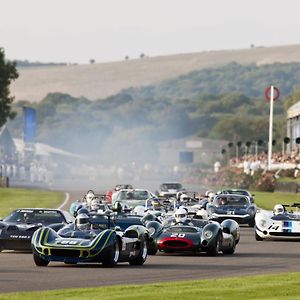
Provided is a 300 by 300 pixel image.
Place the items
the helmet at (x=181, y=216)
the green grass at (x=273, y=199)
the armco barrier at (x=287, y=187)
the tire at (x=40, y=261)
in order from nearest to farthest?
the tire at (x=40, y=261), the helmet at (x=181, y=216), the green grass at (x=273, y=199), the armco barrier at (x=287, y=187)

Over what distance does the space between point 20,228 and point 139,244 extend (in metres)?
4.89

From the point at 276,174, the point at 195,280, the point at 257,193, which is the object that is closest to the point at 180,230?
the point at 195,280

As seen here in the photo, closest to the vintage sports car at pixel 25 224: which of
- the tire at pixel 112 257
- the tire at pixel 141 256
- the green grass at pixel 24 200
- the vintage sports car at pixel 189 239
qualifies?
the vintage sports car at pixel 189 239

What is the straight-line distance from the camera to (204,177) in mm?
144875

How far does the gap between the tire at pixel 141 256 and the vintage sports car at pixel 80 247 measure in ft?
1.66

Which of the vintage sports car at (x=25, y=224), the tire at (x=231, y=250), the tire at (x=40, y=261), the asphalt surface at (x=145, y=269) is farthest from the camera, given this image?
the tire at (x=231, y=250)

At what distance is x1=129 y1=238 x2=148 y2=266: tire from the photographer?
3144 centimetres

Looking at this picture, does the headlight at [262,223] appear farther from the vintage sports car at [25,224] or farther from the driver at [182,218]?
the vintage sports car at [25,224]

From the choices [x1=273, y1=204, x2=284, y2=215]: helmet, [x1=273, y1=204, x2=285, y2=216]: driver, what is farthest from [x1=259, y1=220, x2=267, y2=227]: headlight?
[x1=273, y1=204, x2=284, y2=215]: helmet

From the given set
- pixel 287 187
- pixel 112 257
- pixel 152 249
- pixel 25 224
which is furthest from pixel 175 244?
pixel 287 187

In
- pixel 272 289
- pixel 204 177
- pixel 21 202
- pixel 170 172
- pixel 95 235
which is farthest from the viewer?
pixel 170 172

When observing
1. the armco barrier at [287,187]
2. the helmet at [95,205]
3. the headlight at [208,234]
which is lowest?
the headlight at [208,234]

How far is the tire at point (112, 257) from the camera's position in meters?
30.0

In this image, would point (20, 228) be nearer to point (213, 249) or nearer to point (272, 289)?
point (213, 249)
